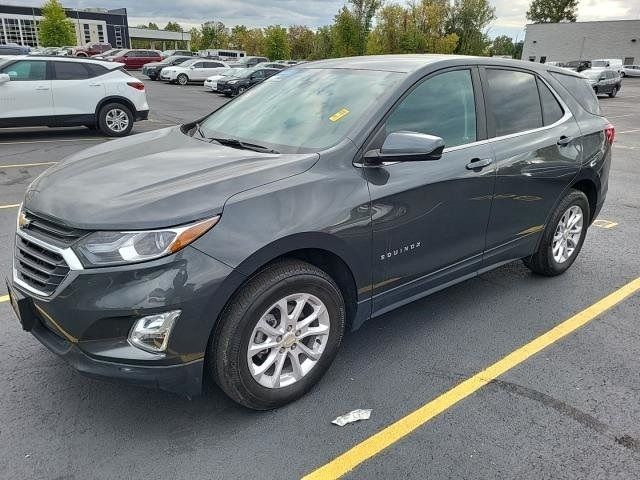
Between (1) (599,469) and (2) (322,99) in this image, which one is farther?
(2) (322,99)

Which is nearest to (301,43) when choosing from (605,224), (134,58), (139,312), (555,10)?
(134,58)

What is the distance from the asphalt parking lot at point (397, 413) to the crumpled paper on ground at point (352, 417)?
0.03 m

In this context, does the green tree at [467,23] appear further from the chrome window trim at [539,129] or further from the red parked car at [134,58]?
the chrome window trim at [539,129]

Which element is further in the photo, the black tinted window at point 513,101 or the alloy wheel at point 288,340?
the black tinted window at point 513,101

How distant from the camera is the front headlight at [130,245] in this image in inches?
91.2

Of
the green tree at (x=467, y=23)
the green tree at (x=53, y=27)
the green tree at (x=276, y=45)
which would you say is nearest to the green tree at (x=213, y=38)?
the green tree at (x=53, y=27)

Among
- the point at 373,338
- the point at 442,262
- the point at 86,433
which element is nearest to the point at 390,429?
the point at 373,338

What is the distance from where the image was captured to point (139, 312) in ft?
7.55

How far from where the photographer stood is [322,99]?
11.2 ft

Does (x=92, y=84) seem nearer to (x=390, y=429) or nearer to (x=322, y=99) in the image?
(x=322, y=99)

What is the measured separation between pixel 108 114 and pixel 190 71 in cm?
2223

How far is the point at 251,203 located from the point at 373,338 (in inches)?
61.0

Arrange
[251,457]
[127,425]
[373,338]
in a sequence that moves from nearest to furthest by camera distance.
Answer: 1. [251,457]
2. [127,425]
3. [373,338]

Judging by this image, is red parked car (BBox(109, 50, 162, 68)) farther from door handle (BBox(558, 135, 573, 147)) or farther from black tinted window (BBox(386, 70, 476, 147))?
black tinted window (BBox(386, 70, 476, 147))
